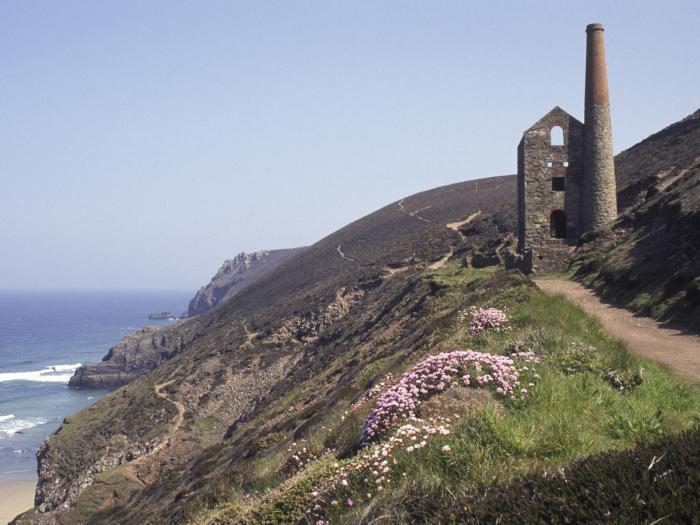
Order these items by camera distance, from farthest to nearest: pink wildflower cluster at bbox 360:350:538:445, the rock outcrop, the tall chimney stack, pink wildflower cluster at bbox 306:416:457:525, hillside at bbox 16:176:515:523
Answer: the rock outcrop < hillside at bbox 16:176:515:523 < the tall chimney stack < pink wildflower cluster at bbox 360:350:538:445 < pink wildflower cluster at bbox 306:416:457:525

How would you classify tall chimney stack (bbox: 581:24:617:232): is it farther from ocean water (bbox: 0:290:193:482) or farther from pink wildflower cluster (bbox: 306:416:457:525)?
ocean water (bbox: 0:290:193:482)

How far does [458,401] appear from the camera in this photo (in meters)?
6.91

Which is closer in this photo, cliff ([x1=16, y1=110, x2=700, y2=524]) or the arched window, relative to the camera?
cliff ([x1=16, y1=110, x2=700, y2=524])

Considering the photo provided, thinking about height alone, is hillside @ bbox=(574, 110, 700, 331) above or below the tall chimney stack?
below

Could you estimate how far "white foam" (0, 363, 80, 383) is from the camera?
95.8m

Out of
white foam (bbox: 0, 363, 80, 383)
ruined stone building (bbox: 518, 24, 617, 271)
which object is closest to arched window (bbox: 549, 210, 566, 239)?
ruined stone building (bbox: 518, 24, 617, 271)

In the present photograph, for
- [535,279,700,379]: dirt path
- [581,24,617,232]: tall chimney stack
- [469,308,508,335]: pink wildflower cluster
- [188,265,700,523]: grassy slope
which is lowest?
[535,279,700,379]: dirt path

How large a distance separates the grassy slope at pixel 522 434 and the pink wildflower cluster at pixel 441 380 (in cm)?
32

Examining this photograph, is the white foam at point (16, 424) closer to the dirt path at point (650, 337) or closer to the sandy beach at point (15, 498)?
the sandy beach at point (15, 498)

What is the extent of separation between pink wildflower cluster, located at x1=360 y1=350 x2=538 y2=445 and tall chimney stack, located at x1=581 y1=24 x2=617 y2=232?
20.3 metres

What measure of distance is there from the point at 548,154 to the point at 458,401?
21907 millimetres

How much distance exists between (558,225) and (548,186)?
6.95ft

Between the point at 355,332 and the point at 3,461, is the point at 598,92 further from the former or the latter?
the point at 3,461

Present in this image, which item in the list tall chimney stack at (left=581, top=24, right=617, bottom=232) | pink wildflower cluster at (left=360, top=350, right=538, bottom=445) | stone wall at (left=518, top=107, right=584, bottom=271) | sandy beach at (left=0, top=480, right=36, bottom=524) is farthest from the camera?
sandy beach at (left=0, top=480, right=36, bottom=524)
